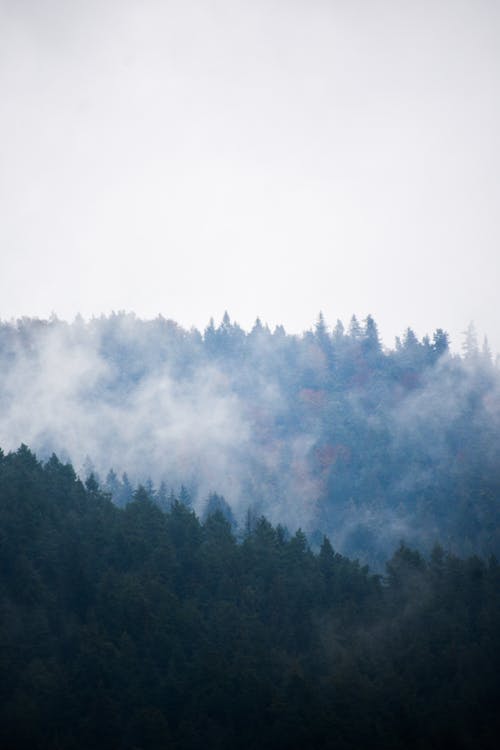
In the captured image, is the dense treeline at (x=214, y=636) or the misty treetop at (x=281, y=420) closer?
the dense treeline at (x=214, y=636)

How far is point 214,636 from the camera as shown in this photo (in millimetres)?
47312

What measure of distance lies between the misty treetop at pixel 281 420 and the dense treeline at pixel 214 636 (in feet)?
105

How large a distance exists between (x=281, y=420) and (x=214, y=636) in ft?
255

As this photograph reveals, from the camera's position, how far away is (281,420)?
406 feet

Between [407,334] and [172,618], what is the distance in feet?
322

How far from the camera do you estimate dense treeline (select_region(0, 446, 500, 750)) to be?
3912 cm

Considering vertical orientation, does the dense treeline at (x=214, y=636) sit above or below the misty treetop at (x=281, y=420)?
below

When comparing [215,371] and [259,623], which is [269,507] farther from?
[259,623]

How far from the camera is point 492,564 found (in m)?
60.6

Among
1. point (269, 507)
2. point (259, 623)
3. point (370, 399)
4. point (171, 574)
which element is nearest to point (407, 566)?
point (259, 623)

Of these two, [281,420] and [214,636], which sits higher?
[281,420]

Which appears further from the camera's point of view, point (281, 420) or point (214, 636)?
point (281, 420)

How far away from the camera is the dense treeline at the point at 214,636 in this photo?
39.1 metres

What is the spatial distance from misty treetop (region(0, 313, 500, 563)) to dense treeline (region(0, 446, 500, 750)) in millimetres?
31932
